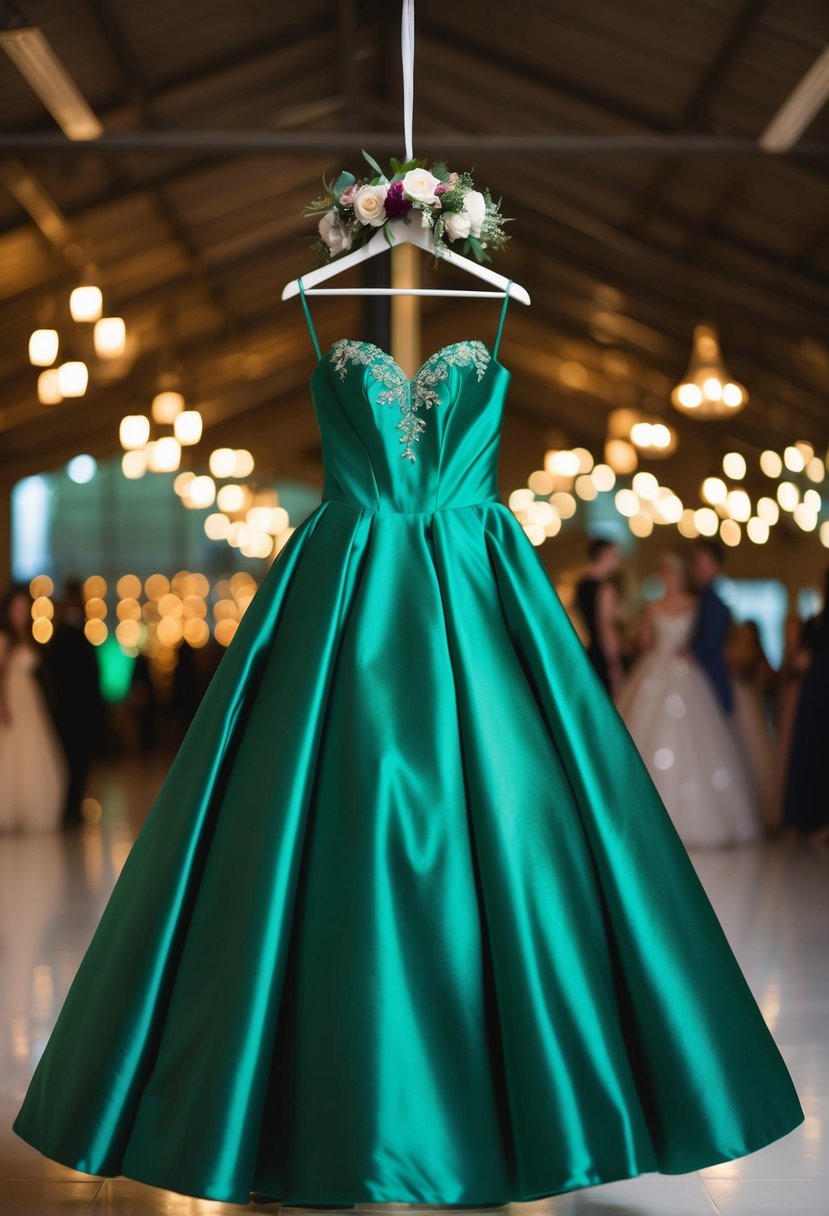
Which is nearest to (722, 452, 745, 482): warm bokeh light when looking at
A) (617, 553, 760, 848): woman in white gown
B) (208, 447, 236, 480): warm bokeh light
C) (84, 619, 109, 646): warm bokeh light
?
(208, 447, 236, 480): warm bokeh light

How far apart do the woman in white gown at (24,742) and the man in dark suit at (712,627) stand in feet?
12.9

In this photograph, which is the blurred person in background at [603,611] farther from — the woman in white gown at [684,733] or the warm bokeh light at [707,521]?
the warm bokeh light at [707,521]

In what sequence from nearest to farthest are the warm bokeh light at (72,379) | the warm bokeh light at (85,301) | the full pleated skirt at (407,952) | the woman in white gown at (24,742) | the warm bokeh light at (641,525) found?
the full pleated skirt at (407,952), the warm bokeh light at (85,301), the woman in white gown at (24,742), the warm bokeh light at (72,379), the warm bokeh light at (641,525)

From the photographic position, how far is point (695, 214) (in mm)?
11352

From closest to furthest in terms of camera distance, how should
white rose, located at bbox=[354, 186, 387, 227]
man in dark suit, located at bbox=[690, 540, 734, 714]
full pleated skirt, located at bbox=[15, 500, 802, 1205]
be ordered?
full pleated skirt, located at bbox=[15, 500, 802, 1205], white rose, located at bbox=[354, 186, 387, 227], man in dark suit, located at bbox=[690, 540, 734, 714]

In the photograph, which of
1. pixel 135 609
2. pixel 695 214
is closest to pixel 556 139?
pixel 695 214

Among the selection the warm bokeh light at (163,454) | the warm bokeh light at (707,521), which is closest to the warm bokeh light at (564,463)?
the warm bokeh light at (707,521)

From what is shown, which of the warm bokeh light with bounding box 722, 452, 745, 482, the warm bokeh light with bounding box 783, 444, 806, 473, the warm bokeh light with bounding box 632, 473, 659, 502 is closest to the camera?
the warm bokeh light with bounding box 722, 452, 745, 482

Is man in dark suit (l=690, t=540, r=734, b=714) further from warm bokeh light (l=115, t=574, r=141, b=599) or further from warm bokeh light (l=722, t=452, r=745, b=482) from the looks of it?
warm bokeh light (l=115, t=574, r=141, b=599)

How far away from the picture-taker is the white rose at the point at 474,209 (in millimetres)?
2641

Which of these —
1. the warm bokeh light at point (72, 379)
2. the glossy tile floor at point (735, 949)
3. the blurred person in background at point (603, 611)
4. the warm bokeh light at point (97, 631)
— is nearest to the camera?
the glossy tile floor at point (735, 949)

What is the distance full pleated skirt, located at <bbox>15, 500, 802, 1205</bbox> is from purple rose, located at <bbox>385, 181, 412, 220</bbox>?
2.33 feet

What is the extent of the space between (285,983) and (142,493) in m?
20.9

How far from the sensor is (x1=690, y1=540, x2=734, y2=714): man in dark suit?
800cm
